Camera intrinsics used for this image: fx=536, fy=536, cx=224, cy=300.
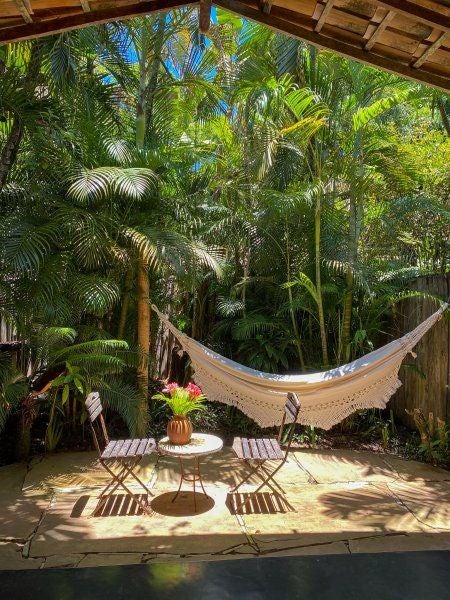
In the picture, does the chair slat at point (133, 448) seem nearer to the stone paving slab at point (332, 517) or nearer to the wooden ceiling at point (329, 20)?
the stone paving slab at point (332, 517)

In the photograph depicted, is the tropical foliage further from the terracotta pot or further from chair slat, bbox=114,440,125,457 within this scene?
the terracotta pot

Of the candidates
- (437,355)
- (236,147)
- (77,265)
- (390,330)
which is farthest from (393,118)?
(77,265)

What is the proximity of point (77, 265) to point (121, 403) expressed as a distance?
43.2 inches

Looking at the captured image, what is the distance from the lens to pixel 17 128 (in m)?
3.74

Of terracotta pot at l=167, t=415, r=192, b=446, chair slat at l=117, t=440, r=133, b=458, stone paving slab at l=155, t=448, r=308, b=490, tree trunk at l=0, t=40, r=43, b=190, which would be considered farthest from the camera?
tree trunk at l=0, t=40, r=43, b=190

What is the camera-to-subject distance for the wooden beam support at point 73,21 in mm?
2234

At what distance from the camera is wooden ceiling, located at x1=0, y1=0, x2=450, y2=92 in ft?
6.98

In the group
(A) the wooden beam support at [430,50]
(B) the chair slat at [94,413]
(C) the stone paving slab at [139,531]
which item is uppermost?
(A) the wooden beam support at [430,50]

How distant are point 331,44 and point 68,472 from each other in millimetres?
3091

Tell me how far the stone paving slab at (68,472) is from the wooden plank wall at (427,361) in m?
2.22

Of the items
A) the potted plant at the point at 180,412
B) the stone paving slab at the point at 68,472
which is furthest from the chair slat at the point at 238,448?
the stone paving slab at the point at 68,472

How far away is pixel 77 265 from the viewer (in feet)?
13.4

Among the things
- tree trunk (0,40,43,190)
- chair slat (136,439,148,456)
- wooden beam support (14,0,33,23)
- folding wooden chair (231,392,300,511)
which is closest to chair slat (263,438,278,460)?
folding wooden chair (231,392,300,511)

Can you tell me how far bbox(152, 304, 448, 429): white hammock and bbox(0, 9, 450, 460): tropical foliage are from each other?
56 cm
